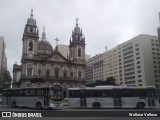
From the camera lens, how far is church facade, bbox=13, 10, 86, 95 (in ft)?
221

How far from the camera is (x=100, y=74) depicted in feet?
440

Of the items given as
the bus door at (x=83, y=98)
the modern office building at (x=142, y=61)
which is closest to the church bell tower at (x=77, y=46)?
the modern office building at (x=142, y=61)

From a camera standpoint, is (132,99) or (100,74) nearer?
(132,99)

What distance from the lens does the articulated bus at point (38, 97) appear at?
25.9 m

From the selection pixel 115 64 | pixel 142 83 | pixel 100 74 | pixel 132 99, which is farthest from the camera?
pixel 100 74

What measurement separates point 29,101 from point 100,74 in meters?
108

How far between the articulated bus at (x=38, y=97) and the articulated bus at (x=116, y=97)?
361cm

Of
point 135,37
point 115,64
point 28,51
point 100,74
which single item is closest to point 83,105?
point 28,51

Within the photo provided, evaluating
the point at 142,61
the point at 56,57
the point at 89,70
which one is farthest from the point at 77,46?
the point at 89,70

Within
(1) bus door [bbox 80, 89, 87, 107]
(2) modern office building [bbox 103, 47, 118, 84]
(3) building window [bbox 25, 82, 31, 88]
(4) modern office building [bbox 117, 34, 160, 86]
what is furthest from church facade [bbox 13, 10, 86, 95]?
(2) modern office building [bbox 103, 47, 118, 84]

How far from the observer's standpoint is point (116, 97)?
28125 mm

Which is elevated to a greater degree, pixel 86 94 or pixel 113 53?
pixel 113 53

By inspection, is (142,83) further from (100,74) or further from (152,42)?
(100,74)

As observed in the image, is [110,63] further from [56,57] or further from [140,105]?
[140,105]
